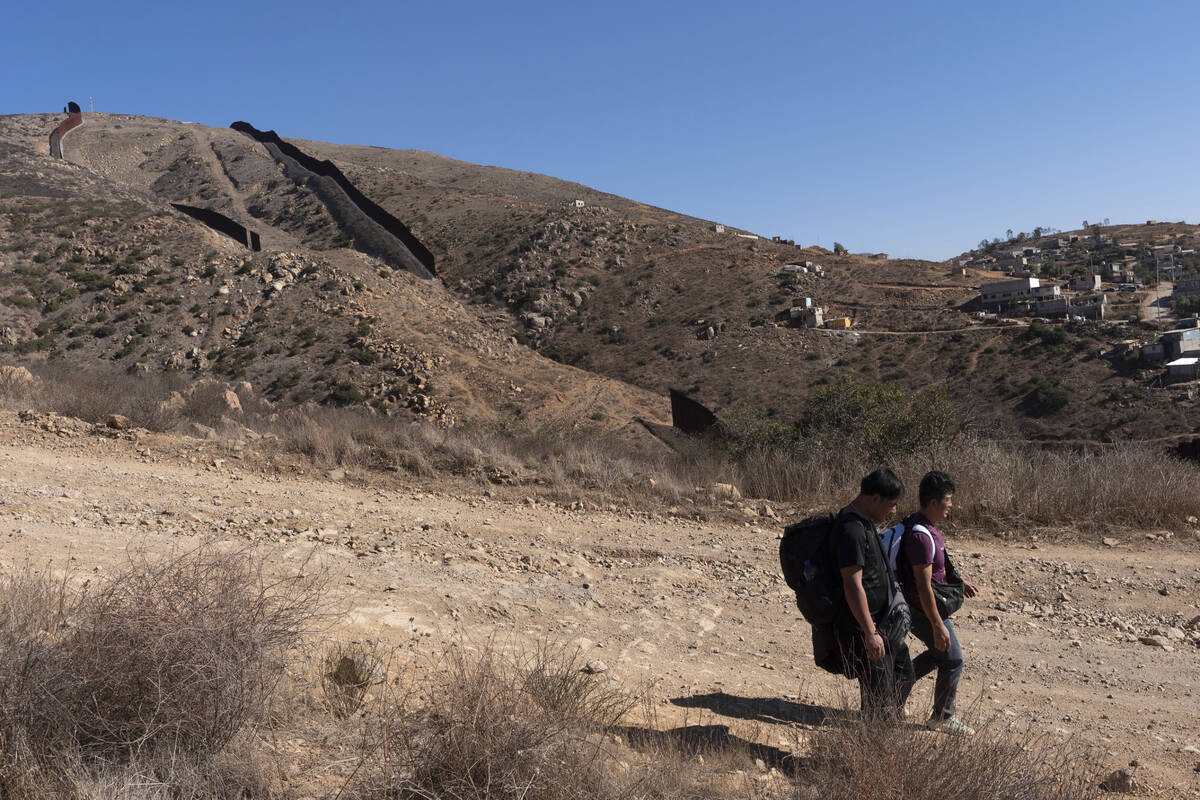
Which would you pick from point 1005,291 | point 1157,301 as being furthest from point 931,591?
point 1157,301

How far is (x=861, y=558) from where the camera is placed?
3.54m

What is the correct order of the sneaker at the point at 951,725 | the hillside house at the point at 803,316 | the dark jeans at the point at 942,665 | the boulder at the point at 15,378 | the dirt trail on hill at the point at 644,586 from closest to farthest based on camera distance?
the sneaker at the point at 951,725 < the dark jeans at the point at 942,665 < the dirt trail on hill at the point at 644,586 < the boulder at the point at 15,378 < the hillside house at the point at 803,316

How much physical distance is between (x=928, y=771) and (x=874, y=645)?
0.78 m

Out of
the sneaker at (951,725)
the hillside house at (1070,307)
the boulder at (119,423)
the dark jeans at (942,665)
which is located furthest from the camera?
the hillside house at (1070,307)

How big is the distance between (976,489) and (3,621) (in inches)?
338

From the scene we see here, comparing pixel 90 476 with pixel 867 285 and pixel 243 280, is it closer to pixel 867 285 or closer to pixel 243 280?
pixel 243 280

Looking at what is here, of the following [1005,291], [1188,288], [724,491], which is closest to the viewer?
[724,491]

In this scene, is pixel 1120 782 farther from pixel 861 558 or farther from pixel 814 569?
pixel 814 569

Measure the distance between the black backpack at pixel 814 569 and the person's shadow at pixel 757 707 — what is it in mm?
840

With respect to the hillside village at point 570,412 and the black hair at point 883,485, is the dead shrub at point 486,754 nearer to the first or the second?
the hillside village at point 570,412

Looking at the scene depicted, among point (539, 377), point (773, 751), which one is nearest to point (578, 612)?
point (773, 751)

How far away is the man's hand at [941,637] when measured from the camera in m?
3.87

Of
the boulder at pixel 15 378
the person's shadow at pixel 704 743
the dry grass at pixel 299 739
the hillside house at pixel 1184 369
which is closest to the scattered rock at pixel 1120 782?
the dry grass at pixel 299 739

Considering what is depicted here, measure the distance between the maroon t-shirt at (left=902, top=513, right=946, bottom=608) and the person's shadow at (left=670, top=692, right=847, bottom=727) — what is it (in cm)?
79
